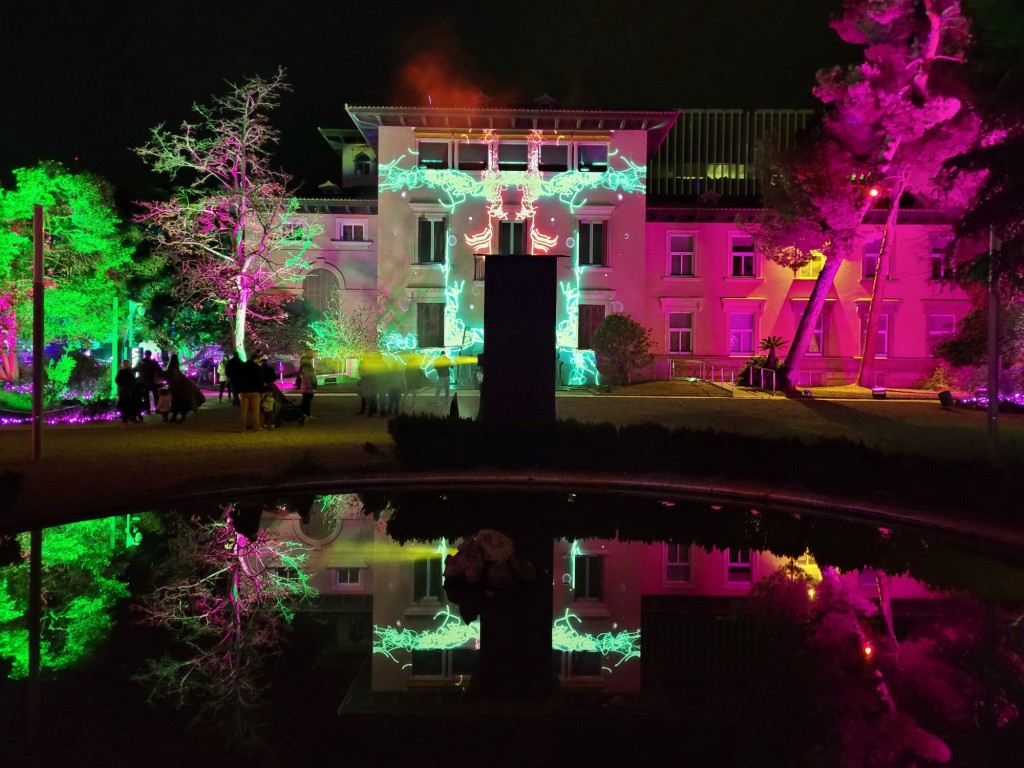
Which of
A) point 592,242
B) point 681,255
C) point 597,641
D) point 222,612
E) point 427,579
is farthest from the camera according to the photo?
point 681,255

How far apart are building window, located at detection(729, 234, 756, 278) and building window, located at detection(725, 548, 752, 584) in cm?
2598

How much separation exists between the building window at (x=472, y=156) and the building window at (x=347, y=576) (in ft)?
83.5

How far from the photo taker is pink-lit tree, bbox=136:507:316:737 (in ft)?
16.5

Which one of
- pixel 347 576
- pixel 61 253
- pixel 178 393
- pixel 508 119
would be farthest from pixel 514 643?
pixel 508 119

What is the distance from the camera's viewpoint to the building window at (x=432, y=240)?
3167 cm

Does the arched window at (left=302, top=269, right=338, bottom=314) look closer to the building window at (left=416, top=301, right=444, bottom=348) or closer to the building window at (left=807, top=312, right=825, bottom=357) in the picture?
the building window at (left=416, top=301, right=444, bottom=348)

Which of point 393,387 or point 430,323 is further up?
point 430,323

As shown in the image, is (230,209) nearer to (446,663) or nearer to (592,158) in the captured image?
(592,158)

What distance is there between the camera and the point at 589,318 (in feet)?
105

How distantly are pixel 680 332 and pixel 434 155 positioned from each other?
12088 millimetres

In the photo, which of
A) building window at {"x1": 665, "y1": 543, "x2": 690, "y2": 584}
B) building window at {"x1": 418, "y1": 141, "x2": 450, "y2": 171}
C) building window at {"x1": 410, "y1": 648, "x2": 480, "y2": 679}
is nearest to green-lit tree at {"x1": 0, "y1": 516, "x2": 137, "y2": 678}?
building window at {"x1": 410, "y1": 648, "x2": 480, "y2": 679}

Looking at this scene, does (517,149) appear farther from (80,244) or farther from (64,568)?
(64,568)

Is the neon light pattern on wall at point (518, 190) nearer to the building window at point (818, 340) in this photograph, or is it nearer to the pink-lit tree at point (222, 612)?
the building window at point (818, 340)

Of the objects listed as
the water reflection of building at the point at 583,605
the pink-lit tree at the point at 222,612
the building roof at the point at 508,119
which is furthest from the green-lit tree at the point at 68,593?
the building roof at the point at 508,119
